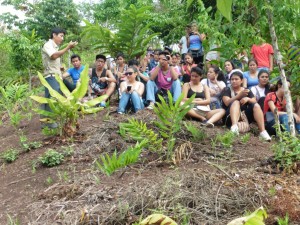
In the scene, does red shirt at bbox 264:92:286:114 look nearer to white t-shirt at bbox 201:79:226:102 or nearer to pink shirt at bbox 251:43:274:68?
white t-shirt at bbox 201:79:226:102

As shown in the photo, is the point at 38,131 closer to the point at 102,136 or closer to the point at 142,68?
the point at 102,136

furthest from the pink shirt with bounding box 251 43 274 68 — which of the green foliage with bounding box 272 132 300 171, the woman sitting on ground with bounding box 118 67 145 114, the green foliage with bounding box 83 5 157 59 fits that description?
the green foliage with bounding box 272 132 300 171

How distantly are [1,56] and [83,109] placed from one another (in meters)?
7.44

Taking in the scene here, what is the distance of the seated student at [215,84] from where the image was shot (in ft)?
21.1

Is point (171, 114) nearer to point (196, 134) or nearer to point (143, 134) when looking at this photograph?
point (143, 134)

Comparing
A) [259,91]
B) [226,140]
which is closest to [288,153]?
[226,140]

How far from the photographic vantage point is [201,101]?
6.03 meters

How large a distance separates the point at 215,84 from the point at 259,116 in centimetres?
118

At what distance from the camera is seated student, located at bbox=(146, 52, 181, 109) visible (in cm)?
648

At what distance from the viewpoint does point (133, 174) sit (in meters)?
4.09

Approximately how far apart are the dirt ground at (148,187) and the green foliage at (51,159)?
64 millimetres

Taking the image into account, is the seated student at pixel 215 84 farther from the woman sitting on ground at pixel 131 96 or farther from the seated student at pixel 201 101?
the woman sitting on ground at pixel 131 96

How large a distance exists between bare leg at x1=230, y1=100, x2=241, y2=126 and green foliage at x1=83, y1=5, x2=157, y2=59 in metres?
2.98

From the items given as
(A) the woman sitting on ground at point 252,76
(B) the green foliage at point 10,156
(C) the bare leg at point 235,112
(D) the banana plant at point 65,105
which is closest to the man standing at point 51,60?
(D) the banana plant at point 65,105
